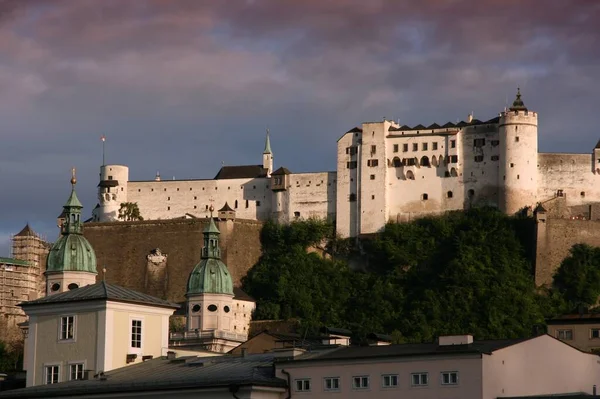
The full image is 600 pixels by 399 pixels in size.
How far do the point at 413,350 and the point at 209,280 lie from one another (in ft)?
156

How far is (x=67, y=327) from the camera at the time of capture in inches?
1901

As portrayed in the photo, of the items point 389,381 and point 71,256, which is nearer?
point 389,381

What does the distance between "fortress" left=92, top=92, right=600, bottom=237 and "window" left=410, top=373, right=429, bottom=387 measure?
75.4 meters

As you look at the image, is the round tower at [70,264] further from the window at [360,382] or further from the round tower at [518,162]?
the round tower at [518,162]

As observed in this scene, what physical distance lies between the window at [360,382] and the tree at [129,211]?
3347 inches

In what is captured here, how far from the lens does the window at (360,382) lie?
136ft

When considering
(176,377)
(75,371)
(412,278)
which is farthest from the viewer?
(412,278)

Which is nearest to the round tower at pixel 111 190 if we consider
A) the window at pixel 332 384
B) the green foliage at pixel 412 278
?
the green foliage at pixel 412 278

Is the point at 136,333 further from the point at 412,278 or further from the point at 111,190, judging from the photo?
the point at 111,190

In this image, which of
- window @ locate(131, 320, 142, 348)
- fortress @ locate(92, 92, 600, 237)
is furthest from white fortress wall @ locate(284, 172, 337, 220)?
window @ locate(131, 320, 142, 348)

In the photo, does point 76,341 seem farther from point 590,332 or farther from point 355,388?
point 590,332

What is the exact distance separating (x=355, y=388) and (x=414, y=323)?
6325 cm

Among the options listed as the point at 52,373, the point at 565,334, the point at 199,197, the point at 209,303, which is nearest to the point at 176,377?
the point at 52,373

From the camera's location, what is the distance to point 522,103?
119m
